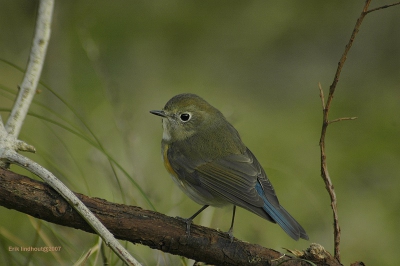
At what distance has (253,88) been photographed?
8.38 metres

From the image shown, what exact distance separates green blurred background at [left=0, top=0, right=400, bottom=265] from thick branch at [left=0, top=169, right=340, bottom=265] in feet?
5.54

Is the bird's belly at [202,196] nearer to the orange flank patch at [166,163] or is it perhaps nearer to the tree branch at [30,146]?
the orange flank patch at [166,163]

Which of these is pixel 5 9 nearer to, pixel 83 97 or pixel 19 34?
pixel 19 34

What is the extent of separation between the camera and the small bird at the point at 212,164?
11.5 feet

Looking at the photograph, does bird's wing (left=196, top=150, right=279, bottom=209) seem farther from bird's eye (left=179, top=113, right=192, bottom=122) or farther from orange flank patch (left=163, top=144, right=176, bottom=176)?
bird's eye (left=179, top=113, right=192, bottom=122)

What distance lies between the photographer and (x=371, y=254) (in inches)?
217

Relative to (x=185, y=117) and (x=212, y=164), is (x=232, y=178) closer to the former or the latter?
(x=212, y=164)

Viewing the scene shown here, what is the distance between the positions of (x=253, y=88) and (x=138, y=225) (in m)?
5.85

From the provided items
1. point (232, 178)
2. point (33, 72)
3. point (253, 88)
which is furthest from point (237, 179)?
point (253, 88)

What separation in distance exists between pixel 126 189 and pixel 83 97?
288cm

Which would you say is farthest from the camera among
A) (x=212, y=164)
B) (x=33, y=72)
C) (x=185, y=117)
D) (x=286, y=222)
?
(x=185, y=117)

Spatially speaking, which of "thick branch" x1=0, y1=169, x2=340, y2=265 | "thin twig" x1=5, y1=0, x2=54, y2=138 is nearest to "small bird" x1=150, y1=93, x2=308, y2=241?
"thick branch" x1=0, y1=169, x2=340, y2=265

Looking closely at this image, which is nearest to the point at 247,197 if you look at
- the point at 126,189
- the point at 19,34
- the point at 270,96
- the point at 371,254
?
the point at 126,189

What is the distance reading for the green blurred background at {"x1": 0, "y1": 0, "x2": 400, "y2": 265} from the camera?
18.6ft
